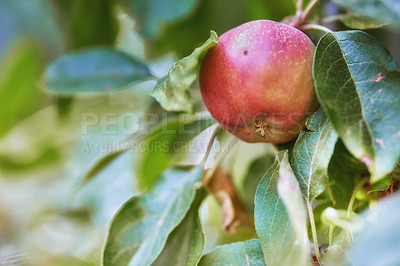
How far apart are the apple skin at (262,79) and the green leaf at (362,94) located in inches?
1.2

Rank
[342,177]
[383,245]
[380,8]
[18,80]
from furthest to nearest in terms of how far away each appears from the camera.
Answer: [18,80]
[342,177]
[380,8]
[383,245]

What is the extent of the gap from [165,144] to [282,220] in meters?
0.43

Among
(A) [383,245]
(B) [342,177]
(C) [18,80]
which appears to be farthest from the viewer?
(C) [18,80]

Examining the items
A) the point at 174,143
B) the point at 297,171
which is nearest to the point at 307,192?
the point at 297,171

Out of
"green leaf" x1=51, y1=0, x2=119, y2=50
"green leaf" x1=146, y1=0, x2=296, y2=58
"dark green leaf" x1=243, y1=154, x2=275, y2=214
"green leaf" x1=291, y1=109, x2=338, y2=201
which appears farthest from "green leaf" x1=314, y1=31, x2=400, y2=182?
"green leaf" x1=51, y1=0, x2=119, y2=50

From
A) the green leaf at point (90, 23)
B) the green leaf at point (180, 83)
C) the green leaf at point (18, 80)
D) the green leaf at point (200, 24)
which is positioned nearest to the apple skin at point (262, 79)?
the green leaf at point (180, 83)

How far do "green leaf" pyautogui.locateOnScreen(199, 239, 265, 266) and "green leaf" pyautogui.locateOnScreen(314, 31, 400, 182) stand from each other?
6.5 inches

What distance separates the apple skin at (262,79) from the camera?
0.48m

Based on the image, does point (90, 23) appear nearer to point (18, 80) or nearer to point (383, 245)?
point (18, 80)

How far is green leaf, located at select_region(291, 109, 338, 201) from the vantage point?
0.45 metres

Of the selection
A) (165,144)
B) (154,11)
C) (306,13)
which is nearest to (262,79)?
(306,13)

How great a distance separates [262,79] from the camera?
47 cm

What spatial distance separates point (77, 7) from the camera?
1.00 metres

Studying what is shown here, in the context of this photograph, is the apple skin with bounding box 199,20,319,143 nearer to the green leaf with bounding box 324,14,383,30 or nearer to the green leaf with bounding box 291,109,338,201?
the green leaf with bounding box 291,109,338,201
